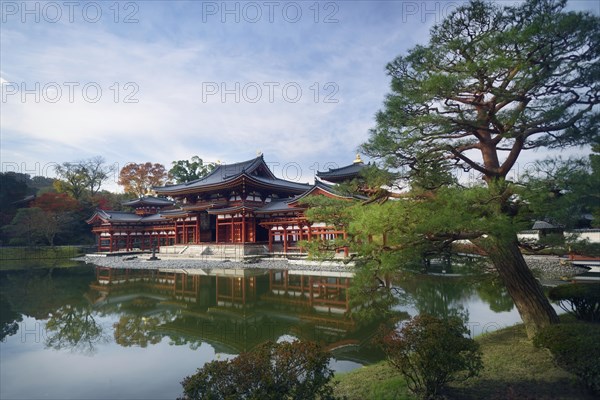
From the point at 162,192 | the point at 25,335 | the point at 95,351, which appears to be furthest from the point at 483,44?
the point at 162,192

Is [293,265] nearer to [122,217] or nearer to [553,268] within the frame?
[553,268]

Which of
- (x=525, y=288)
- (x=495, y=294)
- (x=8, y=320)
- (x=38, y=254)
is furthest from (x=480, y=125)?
(x=38, y=254)

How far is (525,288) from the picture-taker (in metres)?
5.70

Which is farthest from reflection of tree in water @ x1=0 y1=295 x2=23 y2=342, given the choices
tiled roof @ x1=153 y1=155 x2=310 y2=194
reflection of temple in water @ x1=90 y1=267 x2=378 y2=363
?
tiled roof @ x1=153 y1=155 x2=310 y2=194

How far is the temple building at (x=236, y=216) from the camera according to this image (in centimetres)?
2488

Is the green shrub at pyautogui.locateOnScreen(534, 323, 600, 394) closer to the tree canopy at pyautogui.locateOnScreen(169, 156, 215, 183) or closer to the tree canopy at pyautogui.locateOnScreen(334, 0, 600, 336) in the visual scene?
the tree canopy at pyautogui.locateOnScreen(334, 0, 600, 336)

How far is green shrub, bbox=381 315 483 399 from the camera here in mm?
3879

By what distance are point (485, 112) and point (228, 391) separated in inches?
224

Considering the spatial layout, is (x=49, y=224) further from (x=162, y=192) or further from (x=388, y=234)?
(x=388, y=234)

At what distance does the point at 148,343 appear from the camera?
7973 mm

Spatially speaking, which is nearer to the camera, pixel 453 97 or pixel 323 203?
pixel 453 97

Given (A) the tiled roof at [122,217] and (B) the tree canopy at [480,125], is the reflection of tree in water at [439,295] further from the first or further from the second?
(A) the tiled roof at [122,217]

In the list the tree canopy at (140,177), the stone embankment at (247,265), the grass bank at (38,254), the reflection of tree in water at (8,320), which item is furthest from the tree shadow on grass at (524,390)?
the tree canopy at (140,177)

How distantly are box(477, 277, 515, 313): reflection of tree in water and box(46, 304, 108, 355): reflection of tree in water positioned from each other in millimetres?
8745
